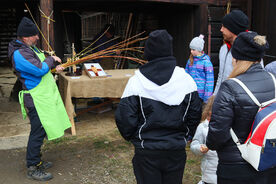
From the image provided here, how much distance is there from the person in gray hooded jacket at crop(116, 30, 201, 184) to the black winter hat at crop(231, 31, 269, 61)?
1.45 ft

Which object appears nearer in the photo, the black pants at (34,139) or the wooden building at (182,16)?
the black pants at (34,139)

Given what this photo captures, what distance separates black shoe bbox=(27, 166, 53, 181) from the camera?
3.47 m

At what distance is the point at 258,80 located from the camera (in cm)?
185

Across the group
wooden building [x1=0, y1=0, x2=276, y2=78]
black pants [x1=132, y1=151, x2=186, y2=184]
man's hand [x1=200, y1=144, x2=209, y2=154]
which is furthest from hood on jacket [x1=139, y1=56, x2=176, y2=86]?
wooden building [x1=0, y1=0, x2=276, y2=78]

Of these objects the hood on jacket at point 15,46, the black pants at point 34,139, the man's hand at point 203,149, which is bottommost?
the black pants at point 34,139

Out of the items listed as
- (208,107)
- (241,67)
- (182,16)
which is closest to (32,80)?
(208,107)

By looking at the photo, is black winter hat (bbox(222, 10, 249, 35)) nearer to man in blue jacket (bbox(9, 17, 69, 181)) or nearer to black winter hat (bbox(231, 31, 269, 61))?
black winter hat (bbox(231, 31, 269, 61))

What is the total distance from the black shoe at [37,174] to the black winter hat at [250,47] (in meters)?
2.70

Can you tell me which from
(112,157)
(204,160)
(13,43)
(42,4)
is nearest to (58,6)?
(42,4)

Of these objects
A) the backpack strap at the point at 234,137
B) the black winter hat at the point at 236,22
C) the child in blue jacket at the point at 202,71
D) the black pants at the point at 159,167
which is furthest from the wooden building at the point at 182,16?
the backpack strap at the point at 234,137

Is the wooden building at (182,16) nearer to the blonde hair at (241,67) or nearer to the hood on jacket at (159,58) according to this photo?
the hood on jacket at (159,58)

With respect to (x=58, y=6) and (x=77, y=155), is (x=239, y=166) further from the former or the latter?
(x=58, y=6)

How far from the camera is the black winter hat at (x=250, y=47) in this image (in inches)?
72.5

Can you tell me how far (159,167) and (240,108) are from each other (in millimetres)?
761
